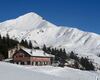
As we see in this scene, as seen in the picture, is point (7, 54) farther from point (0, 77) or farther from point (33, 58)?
point (0, 77)

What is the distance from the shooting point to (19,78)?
26.5m

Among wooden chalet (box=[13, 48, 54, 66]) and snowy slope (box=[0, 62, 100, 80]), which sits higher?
wooden chalet (box=[13, 48, 54, 66])

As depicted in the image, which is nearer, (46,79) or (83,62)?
(46,79)

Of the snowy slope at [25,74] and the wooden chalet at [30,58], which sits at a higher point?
the wooden chalet at [30,58]

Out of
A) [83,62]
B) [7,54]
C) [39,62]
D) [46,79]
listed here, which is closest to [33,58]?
[39,62]

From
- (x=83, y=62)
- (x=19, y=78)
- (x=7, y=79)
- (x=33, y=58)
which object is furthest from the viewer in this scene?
(x=83, y=62)

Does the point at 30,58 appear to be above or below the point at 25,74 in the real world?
above

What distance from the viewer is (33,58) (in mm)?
89000

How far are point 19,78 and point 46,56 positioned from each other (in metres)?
67.7

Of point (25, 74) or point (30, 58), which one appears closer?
point (25, 74)

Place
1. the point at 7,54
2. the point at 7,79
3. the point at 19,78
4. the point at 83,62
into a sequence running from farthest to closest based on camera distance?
the point at 83,62
the point at 7,54
the point at 19,78
the point at 7,79

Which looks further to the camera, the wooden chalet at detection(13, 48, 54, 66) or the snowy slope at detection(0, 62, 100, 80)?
the wooden chalet at detection(13, 48, 54, 66)

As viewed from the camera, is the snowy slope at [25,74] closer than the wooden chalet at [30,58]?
Yes

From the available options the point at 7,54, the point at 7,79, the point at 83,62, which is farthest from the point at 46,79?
the point at 83,62
